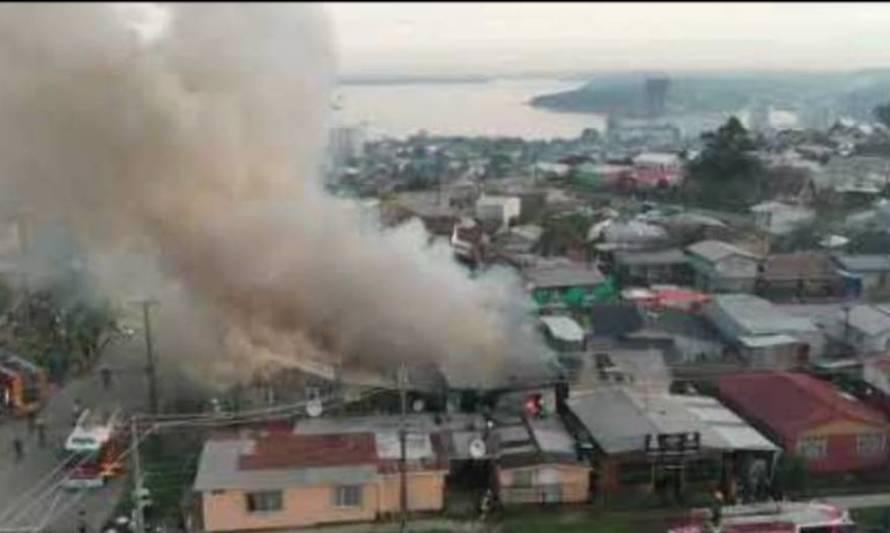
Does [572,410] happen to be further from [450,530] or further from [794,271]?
[794,271]

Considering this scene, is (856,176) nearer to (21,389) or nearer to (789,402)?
(789,402)

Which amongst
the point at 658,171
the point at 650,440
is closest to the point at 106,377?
the point at 650,440

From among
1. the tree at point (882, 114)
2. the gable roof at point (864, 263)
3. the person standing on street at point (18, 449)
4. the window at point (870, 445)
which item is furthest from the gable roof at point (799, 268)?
the person standing on street at point (18, 449)

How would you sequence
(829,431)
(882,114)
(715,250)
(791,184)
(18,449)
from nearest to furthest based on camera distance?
(829,431) → (18,449) → (715,250) → (791,184) → (882,114)

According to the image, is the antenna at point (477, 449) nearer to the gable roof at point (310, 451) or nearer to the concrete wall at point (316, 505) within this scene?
the concrete wall at point (316, 505)

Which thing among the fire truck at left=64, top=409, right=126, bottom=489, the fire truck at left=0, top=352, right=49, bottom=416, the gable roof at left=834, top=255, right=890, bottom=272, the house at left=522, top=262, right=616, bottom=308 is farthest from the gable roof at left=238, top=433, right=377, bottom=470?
the gable roof at left=834, top=255, right=890, bottom=272

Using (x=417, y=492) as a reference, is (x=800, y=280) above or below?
above

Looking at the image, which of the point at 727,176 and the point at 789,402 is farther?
the point at 727,176
